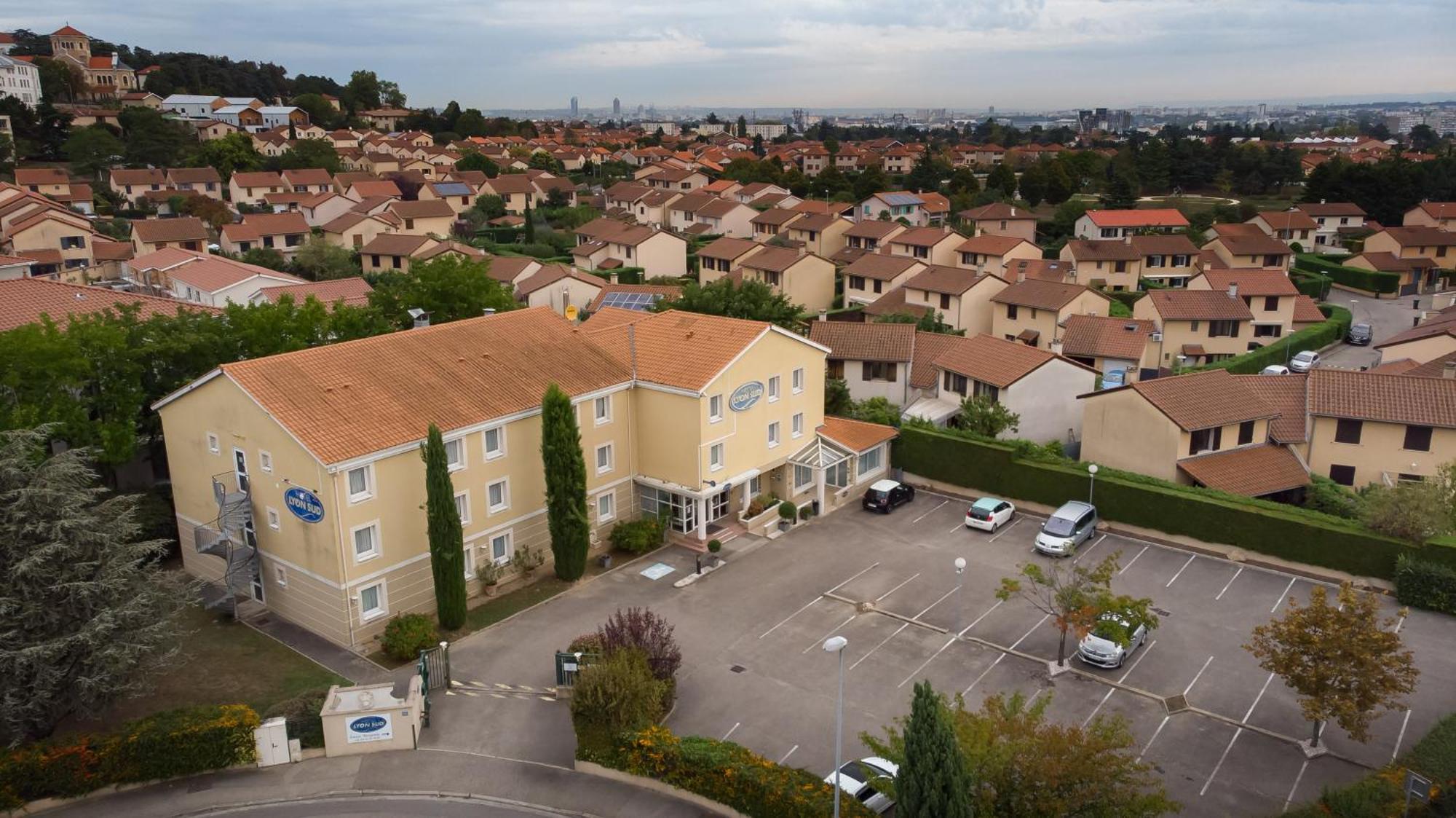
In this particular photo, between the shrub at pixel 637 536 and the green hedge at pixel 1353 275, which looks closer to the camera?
the shrub at pixel 637 536

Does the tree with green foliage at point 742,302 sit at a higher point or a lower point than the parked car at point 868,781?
higher

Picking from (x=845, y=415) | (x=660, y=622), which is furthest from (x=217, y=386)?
(x=845, y=415)

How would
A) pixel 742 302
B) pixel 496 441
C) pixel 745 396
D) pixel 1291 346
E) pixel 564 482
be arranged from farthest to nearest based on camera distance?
pixel 1291 346, pixel 742 302, pixel 745 396, pixel 496 441, pixel 564 482

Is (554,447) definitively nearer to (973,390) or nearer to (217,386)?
(217,386)

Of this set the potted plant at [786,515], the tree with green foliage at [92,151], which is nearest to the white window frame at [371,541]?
the potted plant at [786,515]

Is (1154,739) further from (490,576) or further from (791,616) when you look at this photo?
(490,576)

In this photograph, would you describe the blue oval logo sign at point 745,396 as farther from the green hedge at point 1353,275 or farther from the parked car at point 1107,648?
the green hedge at point 1353,275

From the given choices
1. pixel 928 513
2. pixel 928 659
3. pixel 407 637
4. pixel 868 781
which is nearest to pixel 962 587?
pixel 928 659
